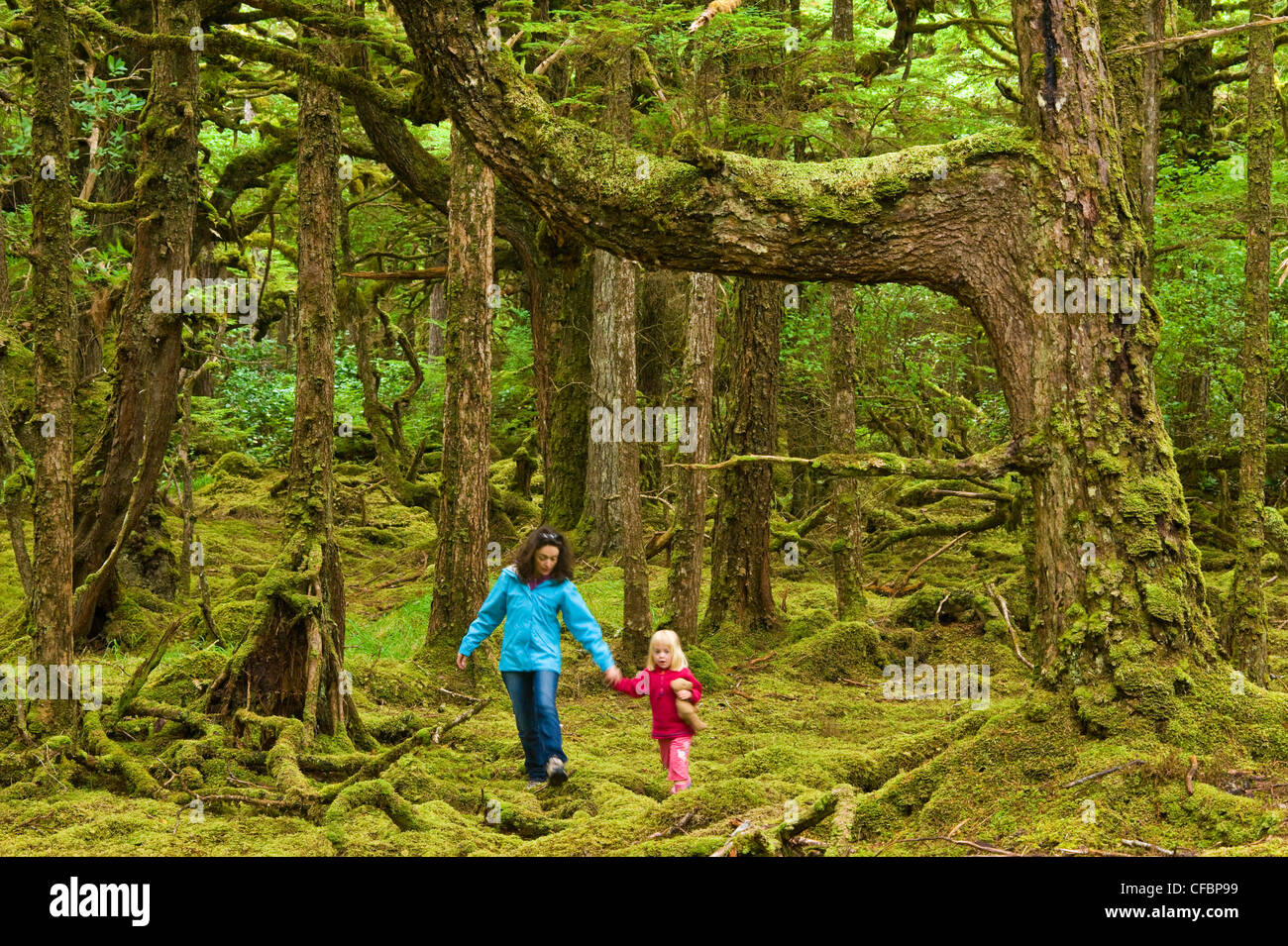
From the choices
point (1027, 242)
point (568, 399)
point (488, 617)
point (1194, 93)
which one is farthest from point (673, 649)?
point (1194, 93)

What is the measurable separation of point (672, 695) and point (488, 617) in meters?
1.41

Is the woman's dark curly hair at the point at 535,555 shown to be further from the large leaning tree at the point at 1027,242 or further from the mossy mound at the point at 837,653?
the mossy mound at the point at 837,653

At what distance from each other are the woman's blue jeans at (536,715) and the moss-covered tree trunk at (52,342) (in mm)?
2550

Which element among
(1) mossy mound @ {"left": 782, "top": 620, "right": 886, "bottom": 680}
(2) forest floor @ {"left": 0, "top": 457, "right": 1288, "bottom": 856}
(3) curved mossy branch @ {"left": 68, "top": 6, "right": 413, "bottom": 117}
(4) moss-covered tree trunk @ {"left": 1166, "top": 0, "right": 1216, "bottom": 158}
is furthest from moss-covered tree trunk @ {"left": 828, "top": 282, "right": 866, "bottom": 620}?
(4) moss-covered tree trunk @ {"left": 1166, "top": 0, "right": 1216, "bottom": 158}

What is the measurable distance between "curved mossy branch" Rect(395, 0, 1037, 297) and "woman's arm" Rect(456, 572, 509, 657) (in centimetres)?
255

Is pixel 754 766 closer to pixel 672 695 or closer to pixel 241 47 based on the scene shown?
pixel 672 695

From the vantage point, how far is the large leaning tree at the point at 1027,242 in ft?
16.3

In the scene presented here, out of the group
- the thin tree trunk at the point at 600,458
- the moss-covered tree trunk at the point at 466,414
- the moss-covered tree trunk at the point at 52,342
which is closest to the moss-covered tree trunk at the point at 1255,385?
the moss-covered tree trunk at the point at 466,414

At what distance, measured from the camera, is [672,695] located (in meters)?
6.21

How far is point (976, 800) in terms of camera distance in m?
4.73

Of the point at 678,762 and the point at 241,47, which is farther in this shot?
the point at 241,47

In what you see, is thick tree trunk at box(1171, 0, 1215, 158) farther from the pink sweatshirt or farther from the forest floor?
the pink sweatshirt

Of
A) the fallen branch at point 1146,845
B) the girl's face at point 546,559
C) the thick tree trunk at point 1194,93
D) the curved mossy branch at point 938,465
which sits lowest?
the fallen branch at point 1146,845

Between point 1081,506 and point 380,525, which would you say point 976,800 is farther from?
point 380,525
